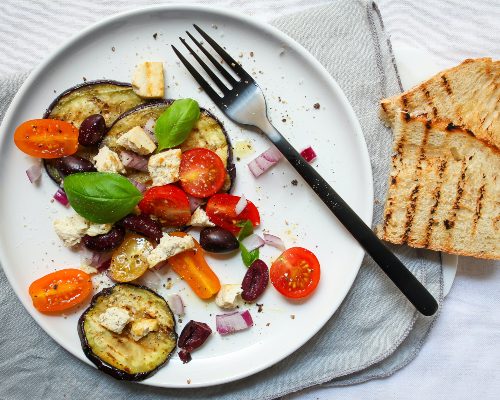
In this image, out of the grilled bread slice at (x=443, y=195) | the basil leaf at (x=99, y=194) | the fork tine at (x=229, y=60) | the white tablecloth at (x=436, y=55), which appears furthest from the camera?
the white tablecloth at (x=436, y=55)

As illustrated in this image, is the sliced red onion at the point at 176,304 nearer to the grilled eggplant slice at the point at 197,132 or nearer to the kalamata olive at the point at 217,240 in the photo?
the kalamata olive at the point at 217,240

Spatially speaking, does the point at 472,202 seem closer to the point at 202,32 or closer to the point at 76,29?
the point at 202,32

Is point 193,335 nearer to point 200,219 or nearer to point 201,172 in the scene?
point 200,219

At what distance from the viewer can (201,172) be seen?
296cm

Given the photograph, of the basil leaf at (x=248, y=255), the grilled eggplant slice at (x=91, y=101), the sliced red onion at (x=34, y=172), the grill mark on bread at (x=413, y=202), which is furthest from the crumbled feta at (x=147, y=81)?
the grill mark on bread at (x=413, y=202)

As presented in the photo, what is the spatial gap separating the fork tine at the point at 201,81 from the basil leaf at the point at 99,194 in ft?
2.08

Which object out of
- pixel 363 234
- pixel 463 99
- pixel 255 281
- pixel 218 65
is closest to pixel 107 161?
pixel 218 65

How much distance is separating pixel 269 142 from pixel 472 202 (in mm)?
1136

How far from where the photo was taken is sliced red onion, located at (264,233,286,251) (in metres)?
3.09

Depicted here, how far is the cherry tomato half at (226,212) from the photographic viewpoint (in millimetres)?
2990

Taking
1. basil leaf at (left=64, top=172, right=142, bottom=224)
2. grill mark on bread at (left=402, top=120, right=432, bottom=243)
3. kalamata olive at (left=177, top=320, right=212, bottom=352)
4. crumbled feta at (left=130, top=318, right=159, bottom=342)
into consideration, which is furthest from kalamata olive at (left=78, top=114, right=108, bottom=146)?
grill mark on bread at (left=402, top=120, right=432, bottom=243)

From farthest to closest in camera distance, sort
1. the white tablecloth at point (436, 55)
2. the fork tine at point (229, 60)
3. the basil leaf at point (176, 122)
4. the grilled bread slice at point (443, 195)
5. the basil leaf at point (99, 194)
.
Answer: the white tablecloth at point (436, 55) < the grilled bread slice at point (443, 195) < the fork tine at point (229, 60) < the basil leaf at point (176, 122) < the basil leaf at point (99, 194)

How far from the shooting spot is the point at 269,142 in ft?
10.1

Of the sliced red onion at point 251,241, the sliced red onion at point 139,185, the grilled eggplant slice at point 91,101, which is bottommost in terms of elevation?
the sliced red onion at point 251,241
